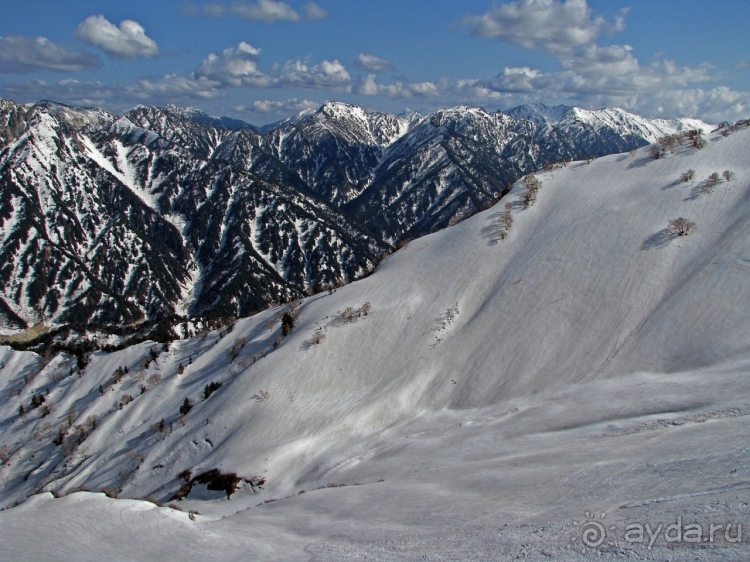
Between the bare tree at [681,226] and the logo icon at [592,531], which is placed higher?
the bare tree at [681,226]

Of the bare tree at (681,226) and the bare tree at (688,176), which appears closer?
the bare tree at (681,226)

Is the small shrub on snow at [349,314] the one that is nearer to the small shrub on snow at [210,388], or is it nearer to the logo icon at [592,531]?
the small shrub on snow at [210,388]

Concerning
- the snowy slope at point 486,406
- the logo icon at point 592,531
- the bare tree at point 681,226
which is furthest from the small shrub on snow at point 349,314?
the logo icon at point 592,531

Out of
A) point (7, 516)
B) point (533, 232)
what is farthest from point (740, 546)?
point (533, 232)

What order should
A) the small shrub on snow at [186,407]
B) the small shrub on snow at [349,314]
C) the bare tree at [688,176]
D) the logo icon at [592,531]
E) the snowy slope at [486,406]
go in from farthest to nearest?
the small shrub on snow at [186,407]
the small shrub on snow at [349,314]
the bare tree at [688,176]
the snowy slope at [486,406]
the logo icon at [592,531]

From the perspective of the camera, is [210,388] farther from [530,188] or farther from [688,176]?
[688,176]

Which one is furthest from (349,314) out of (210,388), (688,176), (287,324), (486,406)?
(688,176)
